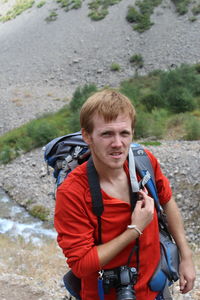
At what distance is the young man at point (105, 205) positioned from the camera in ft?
5.73

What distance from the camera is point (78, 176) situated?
1.82 meters

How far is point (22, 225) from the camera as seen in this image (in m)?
9.72

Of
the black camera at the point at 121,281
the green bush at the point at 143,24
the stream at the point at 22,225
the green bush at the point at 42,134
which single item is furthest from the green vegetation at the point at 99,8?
the black camera at the point at 121,281

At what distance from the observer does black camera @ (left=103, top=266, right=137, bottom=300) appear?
1824 mm

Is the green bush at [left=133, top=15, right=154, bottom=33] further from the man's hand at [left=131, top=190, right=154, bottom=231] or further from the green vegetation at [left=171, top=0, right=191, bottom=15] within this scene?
the man's hand at [left=131, top=190, right=154, bottom=231]

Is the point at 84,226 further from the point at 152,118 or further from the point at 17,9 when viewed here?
the point at 17,9

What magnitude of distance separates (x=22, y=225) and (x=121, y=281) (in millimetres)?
8311

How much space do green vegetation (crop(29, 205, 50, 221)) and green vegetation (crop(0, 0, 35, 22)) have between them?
3734 cm

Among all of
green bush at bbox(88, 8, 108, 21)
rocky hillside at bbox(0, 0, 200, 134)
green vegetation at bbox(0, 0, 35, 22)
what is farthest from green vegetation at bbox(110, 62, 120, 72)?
green vegetation at bbox(0, 0, 35, 22)

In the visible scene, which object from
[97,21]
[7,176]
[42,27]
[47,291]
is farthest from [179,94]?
[42,27]

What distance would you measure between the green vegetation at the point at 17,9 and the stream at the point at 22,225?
36.5m

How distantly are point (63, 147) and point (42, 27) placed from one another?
38985 mm

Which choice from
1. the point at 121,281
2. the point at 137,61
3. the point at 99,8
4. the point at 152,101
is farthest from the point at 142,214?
the point at 99,8

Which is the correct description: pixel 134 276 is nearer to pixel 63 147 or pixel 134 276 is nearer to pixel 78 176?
Result: pixel 78 176
